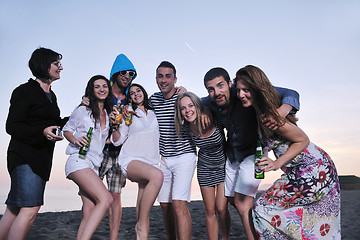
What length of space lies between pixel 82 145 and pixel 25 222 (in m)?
Result: 1.20

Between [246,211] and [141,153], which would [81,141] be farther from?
[246,211]

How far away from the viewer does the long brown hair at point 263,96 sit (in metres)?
4.05

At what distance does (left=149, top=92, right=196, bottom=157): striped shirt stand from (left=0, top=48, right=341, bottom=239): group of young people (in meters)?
0.02

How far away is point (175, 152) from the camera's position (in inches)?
223

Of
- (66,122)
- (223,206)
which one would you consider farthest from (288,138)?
(66,122)

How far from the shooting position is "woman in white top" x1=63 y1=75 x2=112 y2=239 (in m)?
4.65

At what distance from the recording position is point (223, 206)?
5.47 meters

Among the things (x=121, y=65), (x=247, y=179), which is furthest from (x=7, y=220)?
(x=247, y=179)

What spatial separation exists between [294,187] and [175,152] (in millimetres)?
2137

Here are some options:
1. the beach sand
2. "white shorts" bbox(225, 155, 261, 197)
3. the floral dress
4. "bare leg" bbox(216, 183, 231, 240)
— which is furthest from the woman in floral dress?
the beach sand

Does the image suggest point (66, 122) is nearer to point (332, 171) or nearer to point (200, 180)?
point (200, 180)

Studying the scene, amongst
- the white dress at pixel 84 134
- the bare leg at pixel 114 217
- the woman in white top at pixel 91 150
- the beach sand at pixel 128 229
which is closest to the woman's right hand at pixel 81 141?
the woman in white top at pixel 91 150

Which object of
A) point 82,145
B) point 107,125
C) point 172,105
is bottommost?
point 82,145

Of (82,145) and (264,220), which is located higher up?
(82,145)
